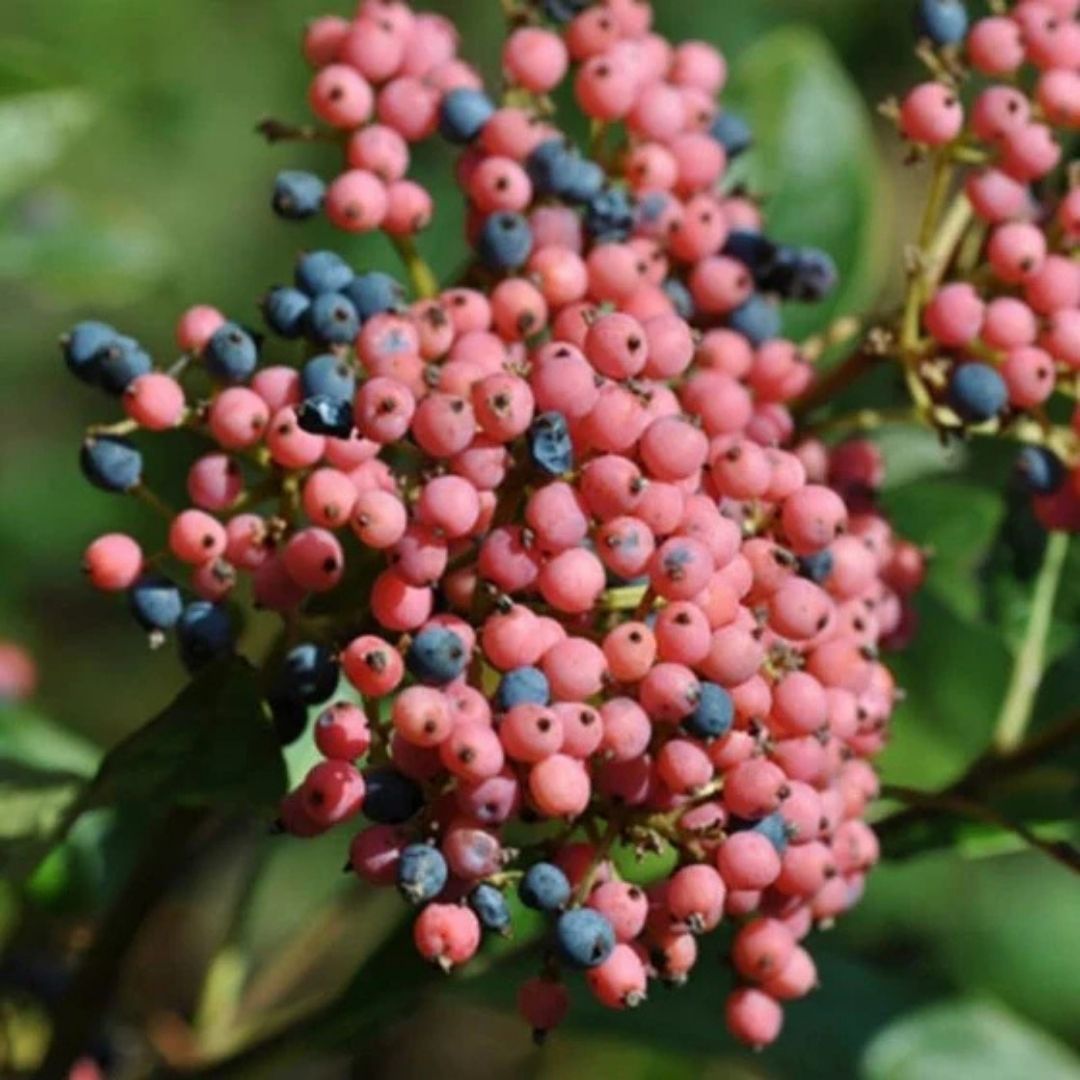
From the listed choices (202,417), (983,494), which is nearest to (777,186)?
(983,494)

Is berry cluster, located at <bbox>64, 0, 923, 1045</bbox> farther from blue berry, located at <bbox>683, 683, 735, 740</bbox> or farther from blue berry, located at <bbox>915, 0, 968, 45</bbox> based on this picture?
blue berry, located at <bbox>915, 0, 968, 45</bbox>

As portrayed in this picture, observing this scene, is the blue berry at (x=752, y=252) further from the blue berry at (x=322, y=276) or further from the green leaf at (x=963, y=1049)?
the green leaf at (x=963, y=1049)

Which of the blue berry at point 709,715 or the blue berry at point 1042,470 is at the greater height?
the blue berry at point 1042,470

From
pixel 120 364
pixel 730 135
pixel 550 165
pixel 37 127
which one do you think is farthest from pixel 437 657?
pixel 37 127

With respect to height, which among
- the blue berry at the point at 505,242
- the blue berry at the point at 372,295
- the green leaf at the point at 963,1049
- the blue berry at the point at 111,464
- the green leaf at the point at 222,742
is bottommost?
the green leaf at the point at 963,1049

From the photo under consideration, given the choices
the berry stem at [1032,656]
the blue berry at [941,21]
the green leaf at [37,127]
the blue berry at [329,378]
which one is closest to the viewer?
the blue berry at [329,378]

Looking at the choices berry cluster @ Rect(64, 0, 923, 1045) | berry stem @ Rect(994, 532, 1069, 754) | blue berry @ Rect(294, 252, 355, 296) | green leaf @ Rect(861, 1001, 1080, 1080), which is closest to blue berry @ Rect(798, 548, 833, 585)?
berry cluster @ Rect(64, 0, 923, 1045)

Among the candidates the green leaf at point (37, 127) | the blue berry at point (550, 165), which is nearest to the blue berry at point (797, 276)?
the blue berry at point (550, 165)
